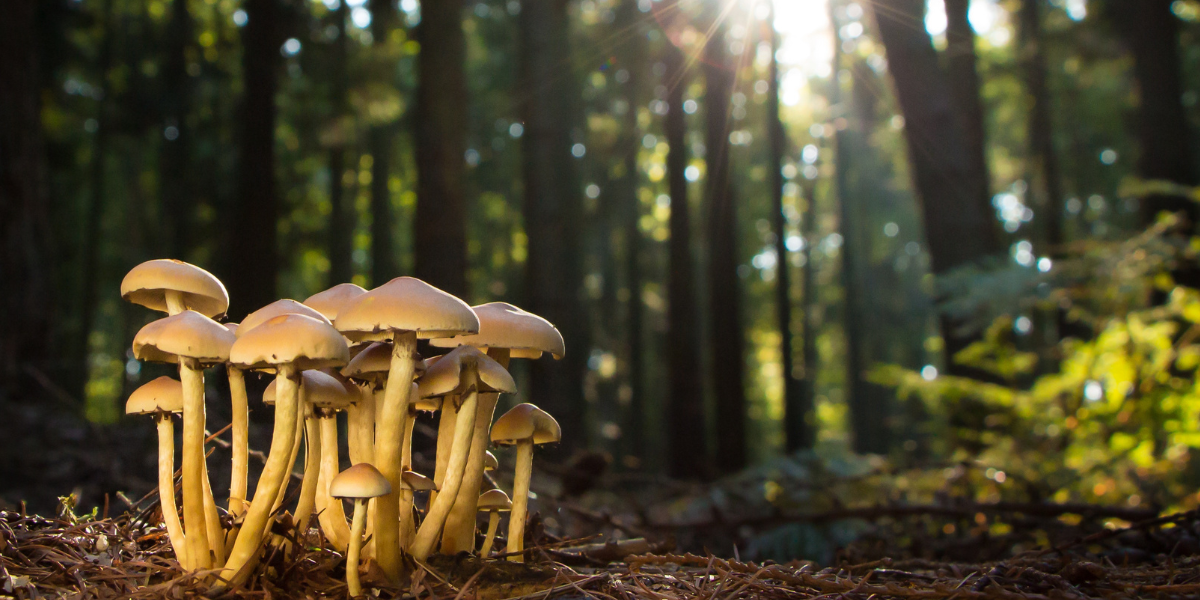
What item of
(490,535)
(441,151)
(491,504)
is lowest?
(490,535)

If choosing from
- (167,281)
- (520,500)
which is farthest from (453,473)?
(167,281)

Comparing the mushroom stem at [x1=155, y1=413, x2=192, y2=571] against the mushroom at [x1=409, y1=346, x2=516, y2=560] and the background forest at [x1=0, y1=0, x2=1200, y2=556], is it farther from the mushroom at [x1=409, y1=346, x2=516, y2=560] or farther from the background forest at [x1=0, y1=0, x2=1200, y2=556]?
the background forest at [x1=0, y1=0, x2=1200, y2=556]

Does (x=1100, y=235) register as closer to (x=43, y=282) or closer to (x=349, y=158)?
(x=43, y=282)

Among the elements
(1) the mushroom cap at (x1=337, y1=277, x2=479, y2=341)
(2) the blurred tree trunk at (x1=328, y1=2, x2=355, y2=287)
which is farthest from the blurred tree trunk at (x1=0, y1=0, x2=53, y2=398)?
(1) the mushroom cap at (x1=337, y1=277, x2=479, y2=341)

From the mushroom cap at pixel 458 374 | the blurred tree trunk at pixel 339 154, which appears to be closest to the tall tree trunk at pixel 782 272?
the blurred tree trunk at pixel 339 154

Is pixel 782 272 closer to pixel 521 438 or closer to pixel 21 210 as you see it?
pixel 21 210

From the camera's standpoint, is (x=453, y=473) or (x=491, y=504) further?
(x=491, y=504)
